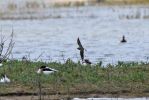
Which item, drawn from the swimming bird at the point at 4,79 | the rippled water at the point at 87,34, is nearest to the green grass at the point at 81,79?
the swimming bird at the point at 4,79

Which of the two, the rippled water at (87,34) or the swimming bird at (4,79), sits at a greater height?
the rippled water at (87,34)

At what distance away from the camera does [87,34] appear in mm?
35344

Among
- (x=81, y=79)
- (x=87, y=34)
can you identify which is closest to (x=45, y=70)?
(x=81, y=79)

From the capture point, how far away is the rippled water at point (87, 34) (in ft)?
78.3

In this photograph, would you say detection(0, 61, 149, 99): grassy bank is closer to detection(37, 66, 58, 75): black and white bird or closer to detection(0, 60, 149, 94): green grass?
detection(0, 60, 149, 94): green grass

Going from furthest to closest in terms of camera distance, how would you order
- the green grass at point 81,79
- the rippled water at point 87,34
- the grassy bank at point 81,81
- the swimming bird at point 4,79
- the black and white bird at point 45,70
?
1. the rippled water at point 87,34
2. the black and white bird at point 45,70
3. the swimming bird at point 4,79
4. the green grass at point 81,79
5. the grassy bank at point 81,81

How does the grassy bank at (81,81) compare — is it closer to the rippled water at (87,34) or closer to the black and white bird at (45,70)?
the black and white bird at (45,70)

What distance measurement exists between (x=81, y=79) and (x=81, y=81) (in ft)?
0.43

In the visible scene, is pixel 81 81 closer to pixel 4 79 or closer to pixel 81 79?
pixel 81 79

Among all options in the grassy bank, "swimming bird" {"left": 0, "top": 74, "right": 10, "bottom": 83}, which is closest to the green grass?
the grassy bank

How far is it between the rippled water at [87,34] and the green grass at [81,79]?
171 inches

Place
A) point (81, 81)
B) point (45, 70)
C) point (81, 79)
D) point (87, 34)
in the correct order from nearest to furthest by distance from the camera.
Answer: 1. point (81, 81)
2. point (81, 79)
3. point (45, 70)
4. point (87, 34)

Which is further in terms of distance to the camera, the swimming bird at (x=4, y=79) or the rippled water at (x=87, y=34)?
the rippled water at (x=87, y=34)

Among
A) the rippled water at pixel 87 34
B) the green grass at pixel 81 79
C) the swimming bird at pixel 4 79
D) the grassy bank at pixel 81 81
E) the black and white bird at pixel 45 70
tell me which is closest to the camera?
the grassy bank at pixel 81 81
